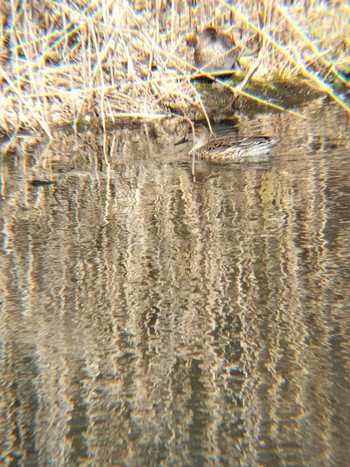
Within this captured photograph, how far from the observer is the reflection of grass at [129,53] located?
4.22 meters

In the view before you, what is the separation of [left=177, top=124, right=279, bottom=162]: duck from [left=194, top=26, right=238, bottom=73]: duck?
1.06m

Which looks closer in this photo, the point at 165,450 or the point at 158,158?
the point at 165,450

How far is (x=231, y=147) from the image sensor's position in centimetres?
388

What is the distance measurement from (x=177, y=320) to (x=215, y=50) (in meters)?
3.45

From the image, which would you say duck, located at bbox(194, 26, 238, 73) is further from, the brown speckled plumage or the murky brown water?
the murky brown water

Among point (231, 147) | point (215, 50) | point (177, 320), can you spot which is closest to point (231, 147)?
point (231, 147)

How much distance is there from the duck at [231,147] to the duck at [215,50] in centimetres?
106

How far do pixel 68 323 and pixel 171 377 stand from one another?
1.50ft

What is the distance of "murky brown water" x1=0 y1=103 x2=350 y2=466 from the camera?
4.71 ft

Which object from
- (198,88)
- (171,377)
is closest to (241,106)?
(198,88)

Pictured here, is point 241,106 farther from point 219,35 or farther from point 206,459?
point 206,459

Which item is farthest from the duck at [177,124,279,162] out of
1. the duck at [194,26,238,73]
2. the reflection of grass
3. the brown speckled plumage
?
the duck at [194,26,238,73]

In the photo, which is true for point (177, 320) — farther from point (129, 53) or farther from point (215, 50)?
point (215, 50)

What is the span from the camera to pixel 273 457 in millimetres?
1350
